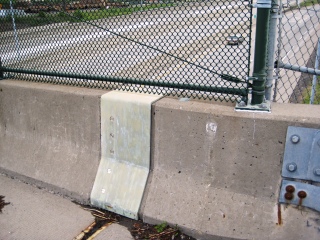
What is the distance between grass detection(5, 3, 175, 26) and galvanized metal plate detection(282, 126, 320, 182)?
5.43ft

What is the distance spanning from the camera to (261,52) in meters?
3.04

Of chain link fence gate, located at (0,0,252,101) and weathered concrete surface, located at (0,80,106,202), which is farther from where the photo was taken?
weathered concrete surface, located at (0,80,106,202)

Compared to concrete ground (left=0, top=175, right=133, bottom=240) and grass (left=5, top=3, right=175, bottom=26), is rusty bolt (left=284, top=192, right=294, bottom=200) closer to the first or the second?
concrete ground (left=0, top=175, right=133, bottom=240)

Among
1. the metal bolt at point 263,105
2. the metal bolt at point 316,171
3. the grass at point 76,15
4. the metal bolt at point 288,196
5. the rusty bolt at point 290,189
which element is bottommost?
the metal bolt at point 288,196

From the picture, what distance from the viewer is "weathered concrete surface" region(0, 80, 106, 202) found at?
3834 mm

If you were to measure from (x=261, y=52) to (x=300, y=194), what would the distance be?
1225mm

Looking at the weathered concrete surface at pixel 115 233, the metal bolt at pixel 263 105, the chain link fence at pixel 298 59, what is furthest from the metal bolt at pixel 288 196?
the weathered concrete surface at pixel 115 233

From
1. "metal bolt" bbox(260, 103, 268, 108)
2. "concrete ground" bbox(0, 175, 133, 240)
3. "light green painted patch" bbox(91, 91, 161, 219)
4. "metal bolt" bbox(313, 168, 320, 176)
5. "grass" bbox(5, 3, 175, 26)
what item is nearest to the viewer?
"metal bolt" bbox(313, 168, 320, 176)

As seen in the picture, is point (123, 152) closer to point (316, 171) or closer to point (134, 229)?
point (134, 229)

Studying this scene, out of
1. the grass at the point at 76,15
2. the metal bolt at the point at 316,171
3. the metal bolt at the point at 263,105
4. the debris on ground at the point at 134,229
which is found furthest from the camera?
the grass at the point at 76,15

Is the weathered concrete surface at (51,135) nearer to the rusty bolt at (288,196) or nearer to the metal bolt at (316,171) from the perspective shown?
the rusty bolt at (288,196)

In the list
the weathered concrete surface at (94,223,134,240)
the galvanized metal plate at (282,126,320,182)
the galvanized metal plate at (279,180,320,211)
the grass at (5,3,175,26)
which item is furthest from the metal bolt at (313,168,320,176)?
the grass at (5,3,175,26)

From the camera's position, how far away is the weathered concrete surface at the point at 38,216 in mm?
3359

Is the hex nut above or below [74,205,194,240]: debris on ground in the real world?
above
